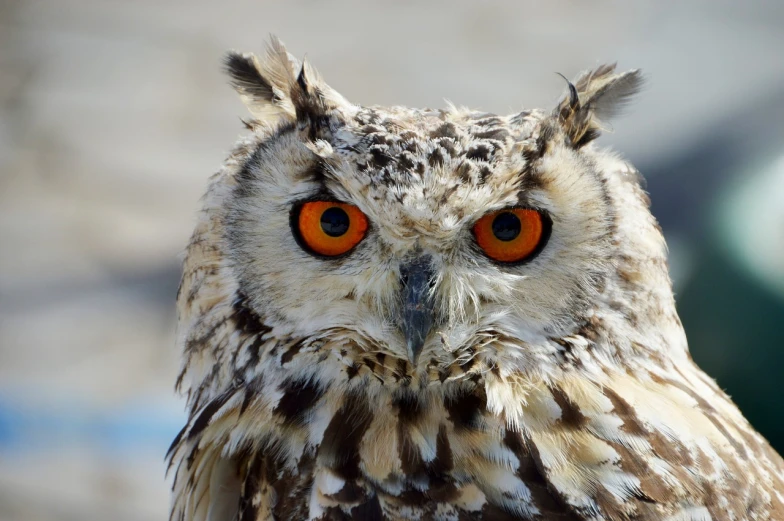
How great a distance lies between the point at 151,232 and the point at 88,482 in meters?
1.70

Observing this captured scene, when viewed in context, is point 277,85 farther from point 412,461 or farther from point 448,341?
point 412,461

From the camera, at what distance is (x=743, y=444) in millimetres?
1261

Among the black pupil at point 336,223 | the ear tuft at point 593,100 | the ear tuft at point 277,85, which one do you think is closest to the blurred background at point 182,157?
the ear tuft at point 593,100

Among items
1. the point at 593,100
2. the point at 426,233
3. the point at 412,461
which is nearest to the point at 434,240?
the point at 426,233

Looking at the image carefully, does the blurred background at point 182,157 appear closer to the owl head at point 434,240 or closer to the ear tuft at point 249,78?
the owl head at point 434,240

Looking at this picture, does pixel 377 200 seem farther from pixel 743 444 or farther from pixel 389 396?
pixel 743 444

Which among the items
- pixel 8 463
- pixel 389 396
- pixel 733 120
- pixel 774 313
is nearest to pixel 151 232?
pixel 8 463

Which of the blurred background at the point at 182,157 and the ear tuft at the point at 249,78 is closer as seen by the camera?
the ear tuft at the point at 249,78

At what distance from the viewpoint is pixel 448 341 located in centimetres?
116

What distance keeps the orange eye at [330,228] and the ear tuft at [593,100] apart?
1.18 feet

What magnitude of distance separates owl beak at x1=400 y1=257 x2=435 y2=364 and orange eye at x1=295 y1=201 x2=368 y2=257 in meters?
0.08

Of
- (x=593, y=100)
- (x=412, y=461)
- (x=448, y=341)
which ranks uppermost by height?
(x=593, y=100)

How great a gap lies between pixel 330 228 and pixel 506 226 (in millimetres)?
247

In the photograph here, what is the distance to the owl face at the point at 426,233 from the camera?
44.4 inches
